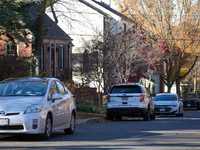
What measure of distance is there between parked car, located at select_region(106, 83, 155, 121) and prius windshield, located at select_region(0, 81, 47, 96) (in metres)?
8.44

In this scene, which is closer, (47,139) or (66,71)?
(47,139)

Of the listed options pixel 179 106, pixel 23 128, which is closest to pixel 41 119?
pixel 23 128

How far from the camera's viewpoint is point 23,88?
11.5m

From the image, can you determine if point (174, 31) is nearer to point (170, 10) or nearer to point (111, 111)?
point (170, 10)

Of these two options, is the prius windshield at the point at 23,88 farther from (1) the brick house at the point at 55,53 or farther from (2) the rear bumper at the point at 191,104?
(2) the rear bumper at the point at 191,104

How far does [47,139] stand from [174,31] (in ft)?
103

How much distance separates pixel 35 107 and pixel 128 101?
9742mm

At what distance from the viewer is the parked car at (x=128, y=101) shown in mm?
19609

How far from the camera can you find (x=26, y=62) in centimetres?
1992

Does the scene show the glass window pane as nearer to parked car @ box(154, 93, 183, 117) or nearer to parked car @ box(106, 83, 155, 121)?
parked car @ box(106, 83, 155, 121)

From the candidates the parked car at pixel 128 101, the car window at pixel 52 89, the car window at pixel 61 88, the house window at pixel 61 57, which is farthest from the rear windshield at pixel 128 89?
the house window at pixel 61 57

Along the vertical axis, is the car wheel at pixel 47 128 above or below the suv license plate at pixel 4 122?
below

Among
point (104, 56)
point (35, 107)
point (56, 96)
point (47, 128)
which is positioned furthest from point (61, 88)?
point (104, 56)

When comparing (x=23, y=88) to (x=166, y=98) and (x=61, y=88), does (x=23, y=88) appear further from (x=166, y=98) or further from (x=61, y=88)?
(x=166, y=98)
